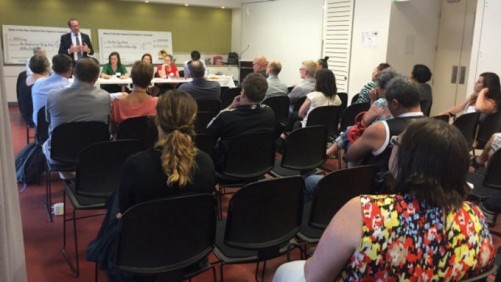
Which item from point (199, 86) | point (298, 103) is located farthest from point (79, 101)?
point (298, 103)

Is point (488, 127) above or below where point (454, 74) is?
below

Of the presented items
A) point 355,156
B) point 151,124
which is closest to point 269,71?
point 151,124

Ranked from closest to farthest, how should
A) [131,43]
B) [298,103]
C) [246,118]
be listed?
1. [246,118]
2. [298,103]
3. [131,43]

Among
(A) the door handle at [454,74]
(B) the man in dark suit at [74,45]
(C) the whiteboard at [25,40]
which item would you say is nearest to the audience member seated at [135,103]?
(B) the man in dark suit at [74,45]

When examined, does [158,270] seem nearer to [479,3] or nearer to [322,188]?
[322,188]

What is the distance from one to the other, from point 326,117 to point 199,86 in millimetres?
1650

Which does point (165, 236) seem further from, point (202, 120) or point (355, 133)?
point (202, 120)

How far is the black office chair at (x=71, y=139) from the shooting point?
321 cm

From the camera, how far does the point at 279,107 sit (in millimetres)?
5234

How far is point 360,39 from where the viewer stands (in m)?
7.78

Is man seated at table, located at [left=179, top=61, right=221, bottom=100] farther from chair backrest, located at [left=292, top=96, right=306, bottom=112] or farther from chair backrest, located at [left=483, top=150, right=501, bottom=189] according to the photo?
chair backrest, located at [left=483, top=150, right=501, bottom=189]

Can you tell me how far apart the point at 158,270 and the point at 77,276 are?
1.20 meters

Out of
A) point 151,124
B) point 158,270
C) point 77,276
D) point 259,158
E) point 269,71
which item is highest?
point 269,71

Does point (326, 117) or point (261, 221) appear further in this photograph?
point (326, 117)
